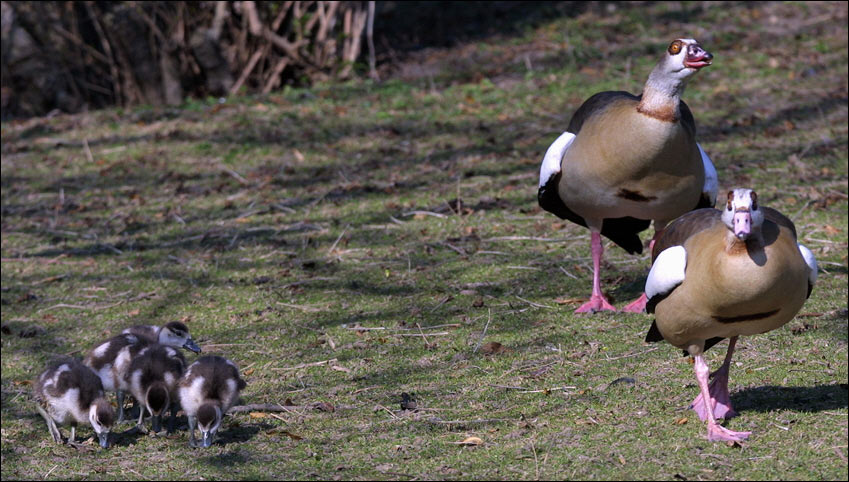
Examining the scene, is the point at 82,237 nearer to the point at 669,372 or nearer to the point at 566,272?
the point at 566,272

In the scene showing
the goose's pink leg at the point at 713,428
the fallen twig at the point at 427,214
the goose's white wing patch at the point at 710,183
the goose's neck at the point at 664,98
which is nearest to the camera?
the goose's pink leg at the point at 713,428

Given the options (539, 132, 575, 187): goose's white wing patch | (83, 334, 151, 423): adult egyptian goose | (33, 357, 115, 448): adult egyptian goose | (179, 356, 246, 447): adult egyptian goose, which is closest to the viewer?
(179, 356, 246, 447): adult egyptian goose

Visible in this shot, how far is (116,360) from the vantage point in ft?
20.0

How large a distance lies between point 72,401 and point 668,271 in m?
3.28

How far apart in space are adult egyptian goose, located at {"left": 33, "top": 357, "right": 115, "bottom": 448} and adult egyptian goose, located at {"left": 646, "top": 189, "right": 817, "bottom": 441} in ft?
9.83

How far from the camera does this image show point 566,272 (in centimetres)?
798

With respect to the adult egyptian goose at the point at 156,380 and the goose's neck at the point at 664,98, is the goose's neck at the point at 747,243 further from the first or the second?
the adult egyptian goose at the point at 156,380

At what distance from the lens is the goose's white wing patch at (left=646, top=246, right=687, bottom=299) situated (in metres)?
4.93

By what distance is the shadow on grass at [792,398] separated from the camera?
17.0ft

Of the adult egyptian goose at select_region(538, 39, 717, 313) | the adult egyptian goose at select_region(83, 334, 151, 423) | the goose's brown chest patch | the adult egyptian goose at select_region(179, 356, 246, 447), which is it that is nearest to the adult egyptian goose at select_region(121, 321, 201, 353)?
the adult egyptian goose at select_region(83, 334, 151, 423)

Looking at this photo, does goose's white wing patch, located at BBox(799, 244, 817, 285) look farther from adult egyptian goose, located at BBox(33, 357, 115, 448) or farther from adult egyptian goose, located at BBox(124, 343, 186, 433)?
adult egyptian goose, located at BBox(33, 357, 115, 448)

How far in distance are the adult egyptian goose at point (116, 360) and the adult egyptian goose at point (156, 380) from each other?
85 millimetres

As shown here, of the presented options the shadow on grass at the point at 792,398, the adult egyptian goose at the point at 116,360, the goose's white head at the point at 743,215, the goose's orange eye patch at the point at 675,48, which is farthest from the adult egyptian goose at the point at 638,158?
the adult egyptian goose at the point at 116,360

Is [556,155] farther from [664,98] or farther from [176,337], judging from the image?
[176,337]
